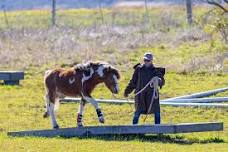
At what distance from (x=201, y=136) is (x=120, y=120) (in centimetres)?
335

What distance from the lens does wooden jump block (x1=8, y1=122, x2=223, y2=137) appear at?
17.5 m

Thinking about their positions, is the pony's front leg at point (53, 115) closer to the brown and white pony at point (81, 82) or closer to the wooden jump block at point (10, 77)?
the brown and white pony at point (81, 82)

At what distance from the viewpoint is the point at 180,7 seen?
7962cm

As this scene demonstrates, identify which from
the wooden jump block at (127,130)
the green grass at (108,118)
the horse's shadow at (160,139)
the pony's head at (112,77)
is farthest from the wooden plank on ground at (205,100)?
the pony's head at (112,77)

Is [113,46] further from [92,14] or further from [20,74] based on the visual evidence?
[92,14]

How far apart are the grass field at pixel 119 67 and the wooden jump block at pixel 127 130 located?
6.7 inches

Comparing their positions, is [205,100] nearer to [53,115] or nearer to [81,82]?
[53,115]

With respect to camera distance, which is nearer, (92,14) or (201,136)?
(201,136)

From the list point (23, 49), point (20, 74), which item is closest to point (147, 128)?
point (20, 74)

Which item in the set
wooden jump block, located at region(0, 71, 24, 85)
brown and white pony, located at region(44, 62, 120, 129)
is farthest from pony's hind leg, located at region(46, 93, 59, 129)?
wooden jump block, located at region(0, 71, 24, 85)

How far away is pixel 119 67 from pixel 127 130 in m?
16.1

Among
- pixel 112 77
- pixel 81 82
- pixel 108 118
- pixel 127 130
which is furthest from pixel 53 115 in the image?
pixel 108 118

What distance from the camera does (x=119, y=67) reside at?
3372cm

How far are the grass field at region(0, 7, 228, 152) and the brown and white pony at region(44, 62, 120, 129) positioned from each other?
1.01m
